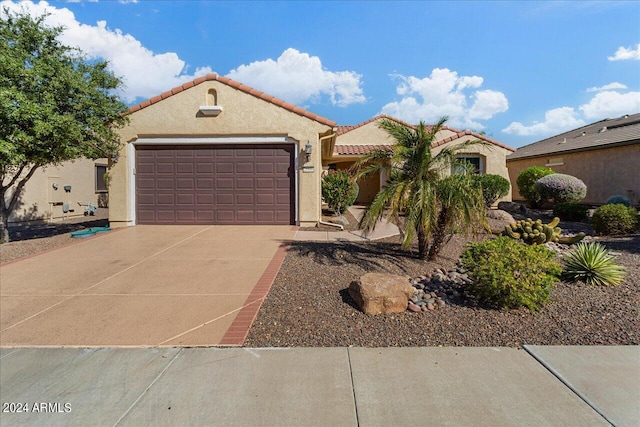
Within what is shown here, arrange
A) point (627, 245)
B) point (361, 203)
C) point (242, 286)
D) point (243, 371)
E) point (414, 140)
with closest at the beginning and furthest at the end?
point (243, 371)
point (242, 286)
point (414, 140)
point (627, 245)
point (361, 203)

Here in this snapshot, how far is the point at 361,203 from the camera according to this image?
21359 millimetres

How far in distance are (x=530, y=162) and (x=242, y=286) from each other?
2281 cm

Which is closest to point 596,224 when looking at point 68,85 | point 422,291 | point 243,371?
point 422,291

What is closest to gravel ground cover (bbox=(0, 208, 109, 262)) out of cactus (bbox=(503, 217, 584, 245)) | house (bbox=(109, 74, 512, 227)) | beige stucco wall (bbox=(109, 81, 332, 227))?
house (bbox=(109, 74, 512, 227))

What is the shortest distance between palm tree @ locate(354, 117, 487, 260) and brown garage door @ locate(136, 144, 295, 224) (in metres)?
5.70

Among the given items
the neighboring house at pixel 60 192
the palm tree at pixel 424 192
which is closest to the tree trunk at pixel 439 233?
the palm tree at pixel 424 192

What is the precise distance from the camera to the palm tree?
6441 mm

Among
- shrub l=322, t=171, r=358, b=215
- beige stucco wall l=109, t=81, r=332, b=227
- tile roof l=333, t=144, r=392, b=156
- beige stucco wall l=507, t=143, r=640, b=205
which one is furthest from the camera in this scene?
tile roof l=333, t=144, r=392, b=156

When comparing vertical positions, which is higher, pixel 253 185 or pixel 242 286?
pixel 253 185

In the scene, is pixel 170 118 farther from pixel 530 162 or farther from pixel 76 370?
pixel 530 162

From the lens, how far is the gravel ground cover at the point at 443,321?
4234 millimetres

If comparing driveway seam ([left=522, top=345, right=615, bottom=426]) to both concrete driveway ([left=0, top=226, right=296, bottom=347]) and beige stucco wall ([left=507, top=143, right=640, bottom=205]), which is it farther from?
beige stucco wall ([left=507, top=143, right=640, bottom=205])

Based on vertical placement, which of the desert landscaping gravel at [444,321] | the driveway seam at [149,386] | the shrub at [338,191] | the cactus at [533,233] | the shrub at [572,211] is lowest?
the driveway seam at [149,386]

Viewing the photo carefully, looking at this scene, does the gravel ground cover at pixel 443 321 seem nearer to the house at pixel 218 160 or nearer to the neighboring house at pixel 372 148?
the house at pixel 218 160
